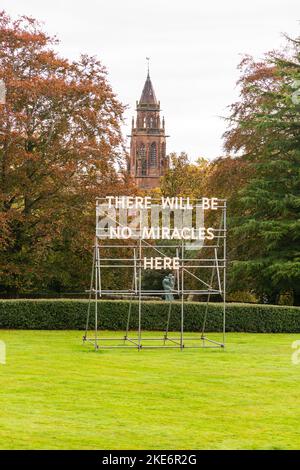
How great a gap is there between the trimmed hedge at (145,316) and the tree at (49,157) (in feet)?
18.7

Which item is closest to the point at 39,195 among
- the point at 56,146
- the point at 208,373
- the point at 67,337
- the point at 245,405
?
the point at 56,146

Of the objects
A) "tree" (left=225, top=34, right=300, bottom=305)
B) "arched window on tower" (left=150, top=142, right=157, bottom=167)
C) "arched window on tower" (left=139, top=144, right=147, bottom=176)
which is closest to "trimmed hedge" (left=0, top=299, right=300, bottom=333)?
"tree" (left=225, top=34, right=300, bottom=305)

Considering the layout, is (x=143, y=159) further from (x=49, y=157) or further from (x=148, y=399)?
(x=148, y=399)

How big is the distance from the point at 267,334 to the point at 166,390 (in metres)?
14.8

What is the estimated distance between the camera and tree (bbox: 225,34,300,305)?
34.1 meters

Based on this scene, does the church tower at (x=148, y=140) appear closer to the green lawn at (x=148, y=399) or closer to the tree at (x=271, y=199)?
the tree at (x=271, y=199)

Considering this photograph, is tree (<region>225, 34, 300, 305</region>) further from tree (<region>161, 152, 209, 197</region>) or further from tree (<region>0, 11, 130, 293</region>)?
tree (<region>161, 152, 209, 197</region>)

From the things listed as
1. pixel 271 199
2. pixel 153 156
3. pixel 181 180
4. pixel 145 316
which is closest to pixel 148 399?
pixel 145 316

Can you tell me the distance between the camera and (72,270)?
37844 millimetres

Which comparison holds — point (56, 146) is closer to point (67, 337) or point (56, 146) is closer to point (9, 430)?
point (67, 337)

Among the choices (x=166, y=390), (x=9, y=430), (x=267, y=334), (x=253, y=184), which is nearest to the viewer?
(x=9, y=430)

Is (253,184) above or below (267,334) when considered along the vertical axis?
above

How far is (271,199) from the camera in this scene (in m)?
34.7

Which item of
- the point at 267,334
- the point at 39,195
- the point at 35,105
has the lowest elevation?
the point at 267,334
